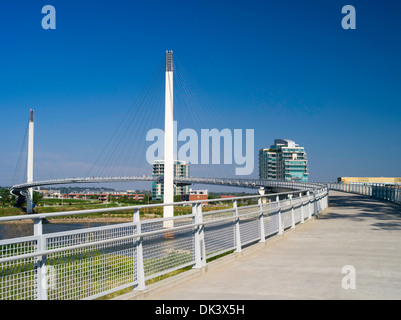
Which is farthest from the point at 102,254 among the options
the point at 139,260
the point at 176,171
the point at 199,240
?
the point at 176,171

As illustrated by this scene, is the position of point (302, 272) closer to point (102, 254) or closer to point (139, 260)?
point (139, 260)

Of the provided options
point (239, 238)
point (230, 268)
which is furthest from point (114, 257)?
point (239, 238)

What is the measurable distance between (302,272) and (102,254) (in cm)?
353

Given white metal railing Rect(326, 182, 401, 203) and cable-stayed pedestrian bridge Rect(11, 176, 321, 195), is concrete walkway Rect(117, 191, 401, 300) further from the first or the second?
cable-stayed pedestrian bridge Rect(11, 176, 321, 195)

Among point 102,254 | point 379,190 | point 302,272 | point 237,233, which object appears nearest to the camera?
point 102,254

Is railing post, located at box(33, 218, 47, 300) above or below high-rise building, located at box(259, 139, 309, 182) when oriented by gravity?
below

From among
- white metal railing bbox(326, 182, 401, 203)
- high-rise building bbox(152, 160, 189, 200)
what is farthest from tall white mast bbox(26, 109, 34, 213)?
white metal railing bbox(326, 182, 401, 203)

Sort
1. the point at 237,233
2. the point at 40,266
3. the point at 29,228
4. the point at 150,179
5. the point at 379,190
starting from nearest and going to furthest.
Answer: the point at 40,266
the point at 237,233
the point at 379,190
the point at 29,228
the point at 150,179

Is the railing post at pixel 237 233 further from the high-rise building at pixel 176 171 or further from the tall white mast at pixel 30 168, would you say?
the high-rise building at pixel 176 171

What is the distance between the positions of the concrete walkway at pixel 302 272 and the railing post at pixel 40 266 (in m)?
1.16

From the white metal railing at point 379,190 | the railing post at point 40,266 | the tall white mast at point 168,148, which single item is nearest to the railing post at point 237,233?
the railing post at point 40,266

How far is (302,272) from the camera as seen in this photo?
7.85 m

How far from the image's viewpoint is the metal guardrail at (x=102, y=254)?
4971mm

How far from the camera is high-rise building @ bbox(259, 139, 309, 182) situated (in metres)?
174
